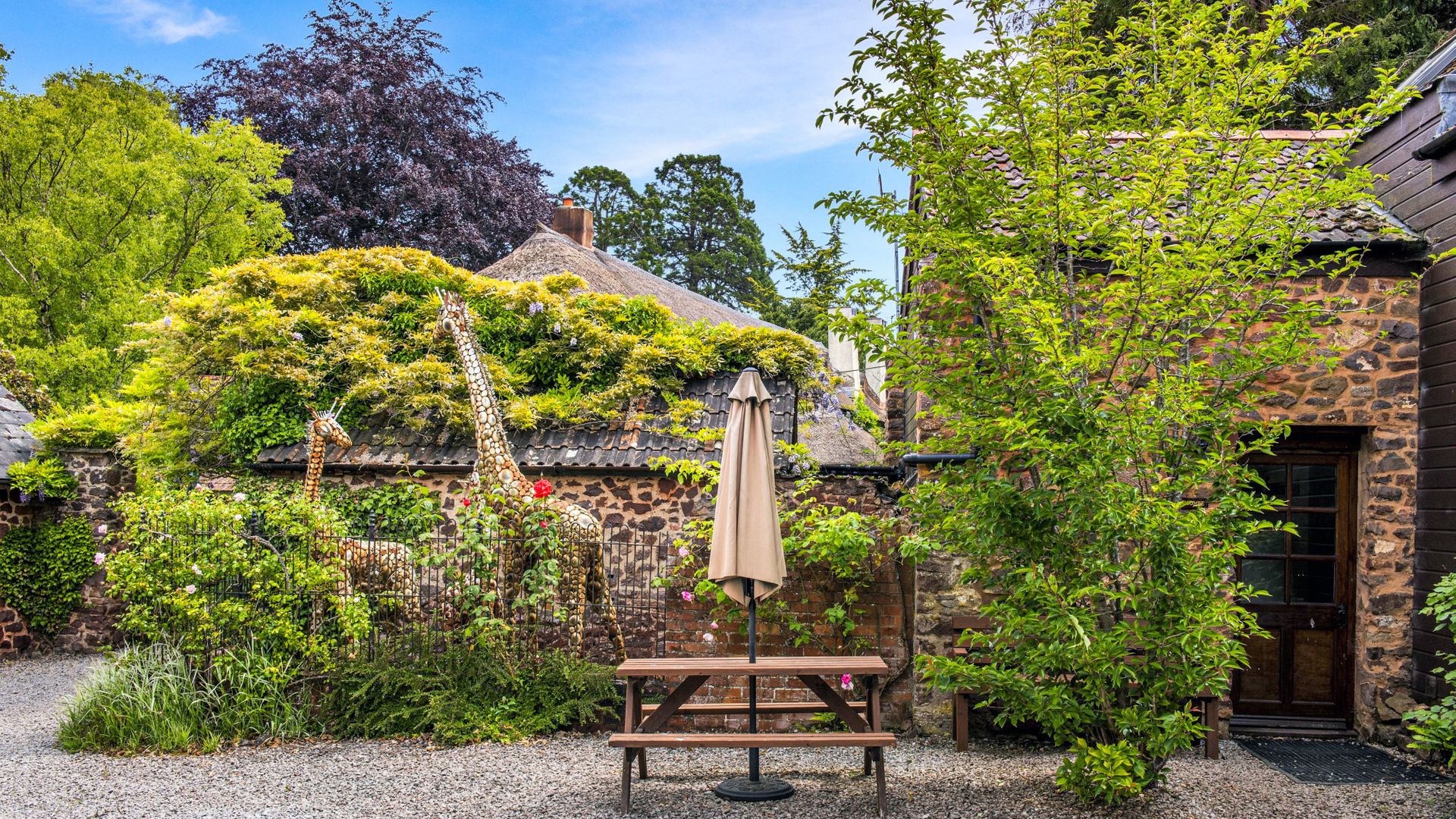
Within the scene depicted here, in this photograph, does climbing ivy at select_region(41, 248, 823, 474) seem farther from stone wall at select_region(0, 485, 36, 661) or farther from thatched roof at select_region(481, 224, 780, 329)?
thatched roof at select_region(481, 224, 780, 329)

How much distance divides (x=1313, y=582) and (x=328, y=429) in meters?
8.26

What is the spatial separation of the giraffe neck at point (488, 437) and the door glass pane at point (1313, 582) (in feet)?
19.8

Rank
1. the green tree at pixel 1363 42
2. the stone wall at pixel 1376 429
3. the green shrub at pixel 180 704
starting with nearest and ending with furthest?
the green shrub at pixel 180 704
the stone wall at pixel 1376 429
the green tree at pixel 1363 42

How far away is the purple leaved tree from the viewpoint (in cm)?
1930

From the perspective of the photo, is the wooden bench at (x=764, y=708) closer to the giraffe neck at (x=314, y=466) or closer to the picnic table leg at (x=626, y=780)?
the picnic table leg at (x=626, y=780)

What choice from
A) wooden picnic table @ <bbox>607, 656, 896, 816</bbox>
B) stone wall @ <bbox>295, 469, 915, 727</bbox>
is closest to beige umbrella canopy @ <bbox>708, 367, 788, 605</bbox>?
wooden picnic table @ <bbox>607, 656, 896, 816</bbox>

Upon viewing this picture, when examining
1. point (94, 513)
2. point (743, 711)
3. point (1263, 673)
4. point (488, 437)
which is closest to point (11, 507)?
point (94, 513)

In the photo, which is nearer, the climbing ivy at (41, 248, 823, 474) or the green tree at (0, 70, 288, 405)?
the climbing ivy at (41, 248, 823, 474)

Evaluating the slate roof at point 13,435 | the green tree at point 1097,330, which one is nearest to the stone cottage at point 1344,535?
the green tree at point 1097,330

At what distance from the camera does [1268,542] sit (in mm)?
7047

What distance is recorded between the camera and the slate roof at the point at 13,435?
10.7 metres

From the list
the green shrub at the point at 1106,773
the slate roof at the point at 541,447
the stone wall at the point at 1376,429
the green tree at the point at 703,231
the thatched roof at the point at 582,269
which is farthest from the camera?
the green tree at the point at 703,231

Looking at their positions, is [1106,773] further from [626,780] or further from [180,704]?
[180,704]

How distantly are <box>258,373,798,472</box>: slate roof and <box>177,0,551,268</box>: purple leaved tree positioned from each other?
11.3m
